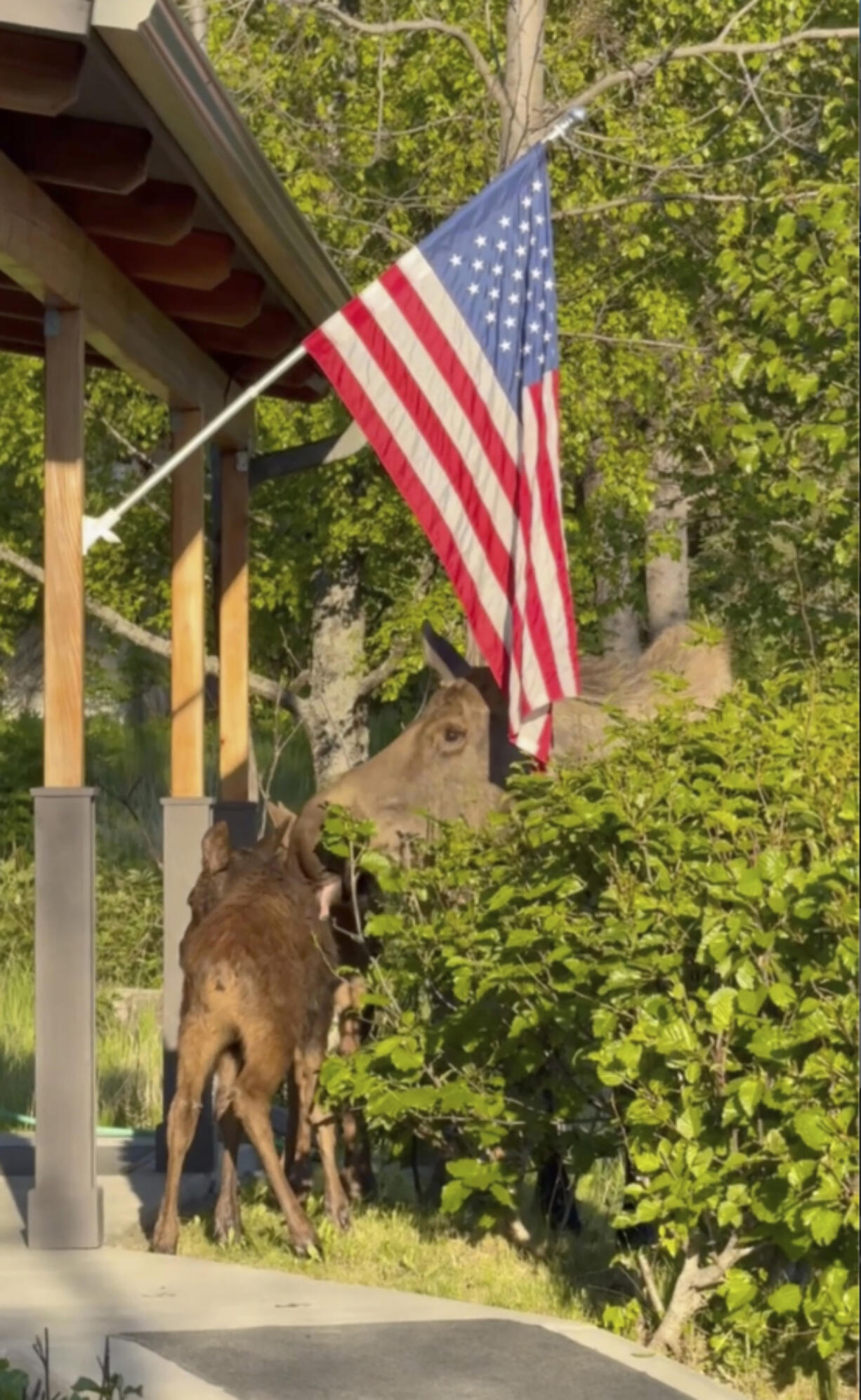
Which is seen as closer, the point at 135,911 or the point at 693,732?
the point at 693,732

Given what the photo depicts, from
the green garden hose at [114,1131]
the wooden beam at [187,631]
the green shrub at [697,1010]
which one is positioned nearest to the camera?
the green shrub at [697,1010]

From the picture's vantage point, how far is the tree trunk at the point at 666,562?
805 inches

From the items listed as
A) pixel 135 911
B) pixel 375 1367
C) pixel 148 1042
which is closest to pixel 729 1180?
pixel 375 1367

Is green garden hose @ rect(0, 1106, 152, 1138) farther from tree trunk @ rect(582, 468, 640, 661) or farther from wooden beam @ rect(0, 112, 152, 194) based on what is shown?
tree trunk @ rect(582, 468, 640, 661)

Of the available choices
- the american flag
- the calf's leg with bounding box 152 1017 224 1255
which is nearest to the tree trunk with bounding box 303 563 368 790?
the american flag

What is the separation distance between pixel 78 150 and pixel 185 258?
4.32ft

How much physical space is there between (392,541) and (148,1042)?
638 centimetres

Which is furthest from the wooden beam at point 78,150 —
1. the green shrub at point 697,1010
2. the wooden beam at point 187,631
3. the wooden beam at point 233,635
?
the wooden beam at point 233,635

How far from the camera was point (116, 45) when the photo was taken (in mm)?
6418

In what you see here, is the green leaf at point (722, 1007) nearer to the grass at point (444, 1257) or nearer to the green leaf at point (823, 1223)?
the green leaf at point (823, 1223)

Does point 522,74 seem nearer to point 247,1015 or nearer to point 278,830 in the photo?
point 278,830

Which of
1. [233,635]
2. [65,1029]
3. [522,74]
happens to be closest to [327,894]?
[65,1029]

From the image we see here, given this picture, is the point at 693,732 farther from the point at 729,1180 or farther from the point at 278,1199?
the point at 278,1199

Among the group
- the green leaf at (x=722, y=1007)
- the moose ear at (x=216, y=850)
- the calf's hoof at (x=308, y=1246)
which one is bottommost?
the calf's hoof at (x=308, y=1246)
